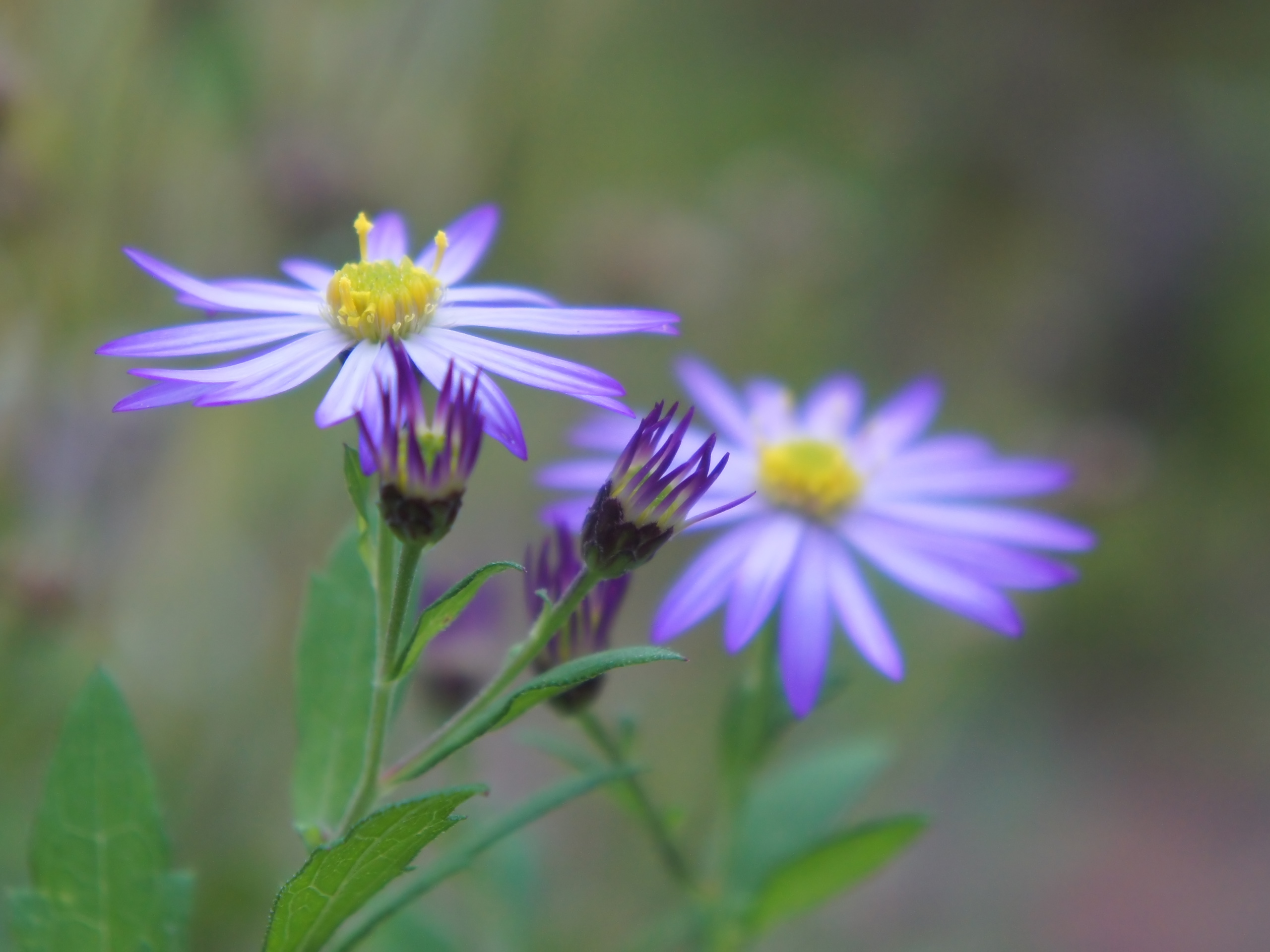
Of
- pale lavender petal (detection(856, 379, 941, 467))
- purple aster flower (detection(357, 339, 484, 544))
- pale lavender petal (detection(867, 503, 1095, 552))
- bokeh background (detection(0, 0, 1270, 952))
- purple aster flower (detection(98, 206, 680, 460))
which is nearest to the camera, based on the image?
purple aster flower (detection(357, 339, 484, 544))

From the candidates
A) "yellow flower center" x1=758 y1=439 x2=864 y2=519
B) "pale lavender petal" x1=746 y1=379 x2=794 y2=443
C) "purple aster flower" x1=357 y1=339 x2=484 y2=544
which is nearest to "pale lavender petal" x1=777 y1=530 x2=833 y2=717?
"yellow flower center" x1=758 y1=439 x2=864 y2=519

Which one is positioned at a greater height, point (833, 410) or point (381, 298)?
point (833, 410)

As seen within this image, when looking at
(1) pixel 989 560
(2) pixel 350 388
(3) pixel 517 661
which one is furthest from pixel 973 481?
(2) pixel 350 388

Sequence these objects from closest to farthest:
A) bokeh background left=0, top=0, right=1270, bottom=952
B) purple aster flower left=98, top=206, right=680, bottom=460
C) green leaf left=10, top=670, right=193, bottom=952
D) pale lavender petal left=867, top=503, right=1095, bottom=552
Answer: purple aster flower left=98, top=206, right=680, bottom=460, green leaf left=10, top=670, right=193, bottom=952, pale lavender petal left=867, top=503, right=1095, bottom=552, bokeh background left=0, top=0, right=1270, bottom=952

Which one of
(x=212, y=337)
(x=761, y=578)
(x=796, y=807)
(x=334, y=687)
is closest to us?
(x=212, y=337)

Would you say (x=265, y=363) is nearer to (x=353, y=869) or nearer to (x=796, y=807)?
(x=353, y=869)

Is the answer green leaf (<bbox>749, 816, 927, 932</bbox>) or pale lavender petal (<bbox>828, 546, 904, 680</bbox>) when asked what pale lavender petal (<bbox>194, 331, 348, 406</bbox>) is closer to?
pale lavender petal (<bbox>828, 546, 904, 680</bbox>)

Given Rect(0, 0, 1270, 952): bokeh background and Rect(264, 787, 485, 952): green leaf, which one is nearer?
Rect(264, 787, 485, 952): green leaf
